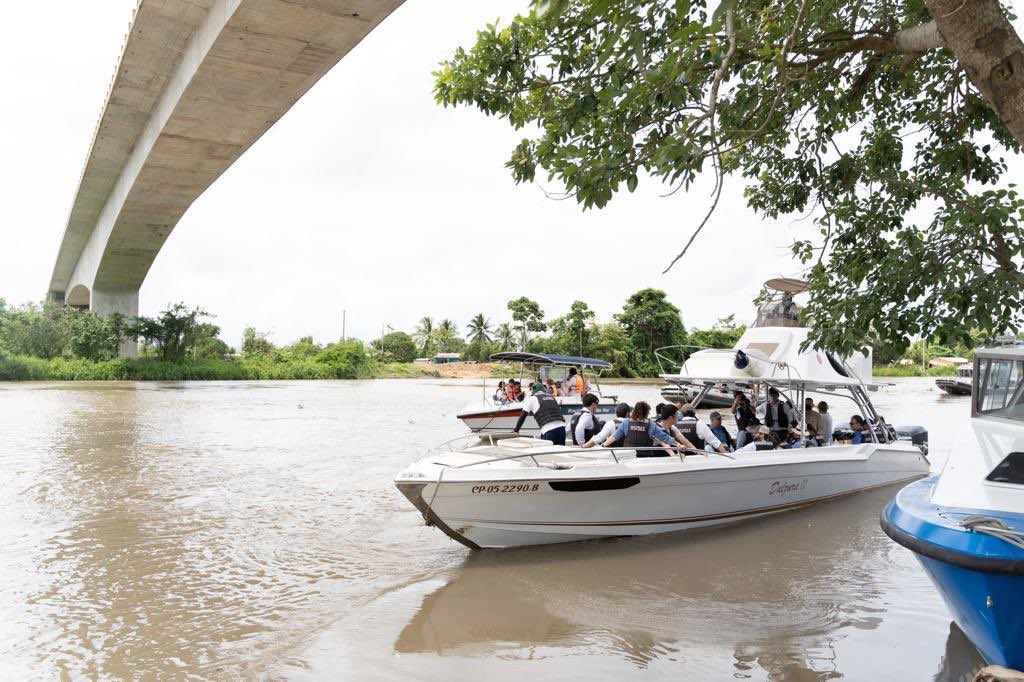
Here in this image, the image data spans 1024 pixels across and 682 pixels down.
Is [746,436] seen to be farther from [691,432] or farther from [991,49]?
[991,49]

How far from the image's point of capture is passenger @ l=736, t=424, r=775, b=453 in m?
8.47

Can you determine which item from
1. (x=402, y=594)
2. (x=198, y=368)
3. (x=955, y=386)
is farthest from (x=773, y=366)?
(x=198, y=368)

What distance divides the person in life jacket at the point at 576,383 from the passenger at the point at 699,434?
322 inches

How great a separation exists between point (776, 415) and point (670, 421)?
3257mm

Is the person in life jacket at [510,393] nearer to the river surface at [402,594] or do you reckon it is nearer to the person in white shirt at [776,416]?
the river surface at [402,594]

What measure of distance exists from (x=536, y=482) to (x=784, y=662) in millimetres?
2521

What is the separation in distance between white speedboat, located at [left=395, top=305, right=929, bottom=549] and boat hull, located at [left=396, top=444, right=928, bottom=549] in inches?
0.4

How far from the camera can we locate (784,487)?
8336mm

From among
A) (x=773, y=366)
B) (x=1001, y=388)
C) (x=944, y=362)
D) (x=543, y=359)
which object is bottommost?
(x=944, y=362)

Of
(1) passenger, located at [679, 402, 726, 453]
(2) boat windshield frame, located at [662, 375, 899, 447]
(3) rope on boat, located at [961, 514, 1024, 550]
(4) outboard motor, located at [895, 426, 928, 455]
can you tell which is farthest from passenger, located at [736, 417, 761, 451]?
(3) rope on boat, located at [961, 514, 1024, 550]

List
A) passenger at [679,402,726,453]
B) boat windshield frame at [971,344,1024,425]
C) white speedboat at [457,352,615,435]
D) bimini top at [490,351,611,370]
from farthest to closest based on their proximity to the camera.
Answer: white speedboat at [457,352,615,435] → bimini top at [490,351,611,370] → passenger at [679,402,726,453] → boat windshield frame at [971,344,1024,425]

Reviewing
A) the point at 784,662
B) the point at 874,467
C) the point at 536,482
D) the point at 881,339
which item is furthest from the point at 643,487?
the point at 874,467

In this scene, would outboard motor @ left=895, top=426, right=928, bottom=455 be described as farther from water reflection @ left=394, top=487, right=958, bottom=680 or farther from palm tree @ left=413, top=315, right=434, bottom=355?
palm tree @ left=413, top=315, right=434, bottom=355

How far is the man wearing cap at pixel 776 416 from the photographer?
9.75 meters
